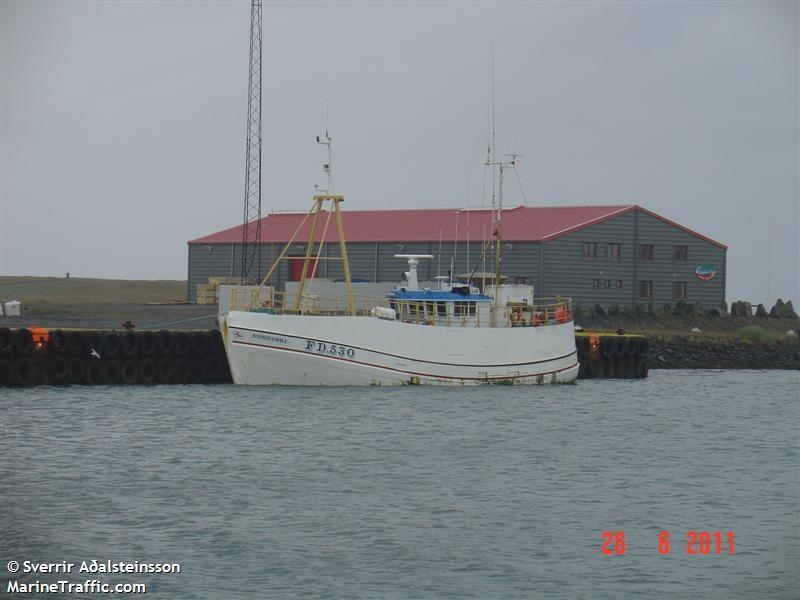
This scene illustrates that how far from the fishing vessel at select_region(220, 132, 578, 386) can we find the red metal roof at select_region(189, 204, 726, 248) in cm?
2211

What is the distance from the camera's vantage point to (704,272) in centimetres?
7019

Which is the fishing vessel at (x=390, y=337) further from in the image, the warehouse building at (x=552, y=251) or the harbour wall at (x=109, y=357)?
the warehouse building at (x=552, y=251)

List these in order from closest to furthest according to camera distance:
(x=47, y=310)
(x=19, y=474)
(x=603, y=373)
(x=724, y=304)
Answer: (x=19, y=474) < (x=603, y=373) < (x=47, y=310) < (x=724, y=304)

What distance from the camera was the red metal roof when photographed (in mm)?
65500

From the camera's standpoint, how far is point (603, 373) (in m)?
51.9

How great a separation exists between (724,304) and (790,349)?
535 centimetres

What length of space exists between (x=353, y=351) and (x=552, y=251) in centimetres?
2844

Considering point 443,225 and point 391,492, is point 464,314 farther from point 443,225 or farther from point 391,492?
point 443,225

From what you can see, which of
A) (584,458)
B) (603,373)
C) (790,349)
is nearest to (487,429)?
(584,458)

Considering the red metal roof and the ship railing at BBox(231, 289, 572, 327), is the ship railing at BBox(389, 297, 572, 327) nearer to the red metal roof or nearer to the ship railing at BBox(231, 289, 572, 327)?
the ship railing at BBox(231, 289, 572, 327)

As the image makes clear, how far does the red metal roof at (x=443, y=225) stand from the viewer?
65500mm

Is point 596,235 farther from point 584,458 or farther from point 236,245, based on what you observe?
point 584,458

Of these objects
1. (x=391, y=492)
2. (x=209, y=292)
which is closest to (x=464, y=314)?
(x=391, y=492)
